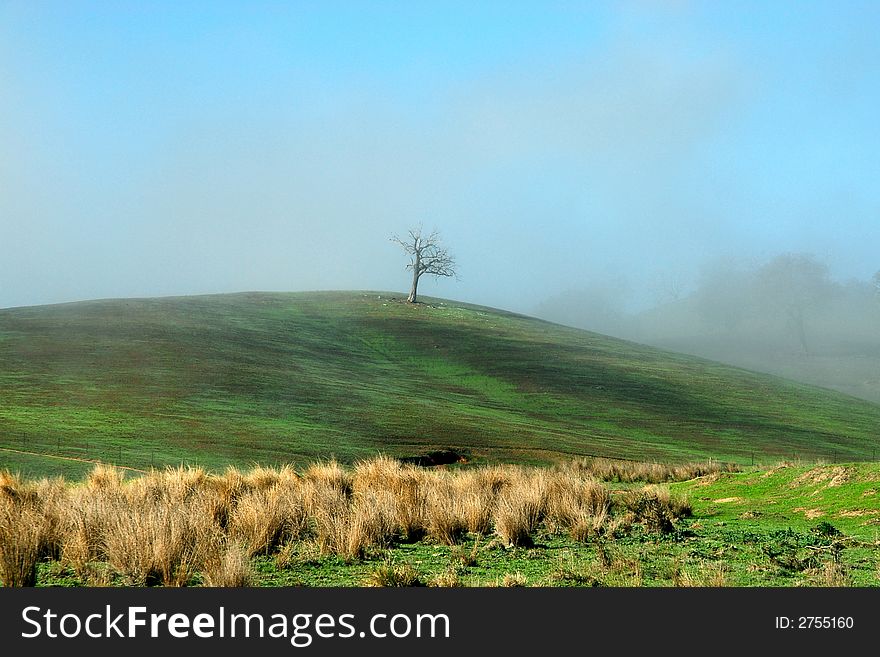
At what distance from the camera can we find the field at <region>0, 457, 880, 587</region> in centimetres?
886

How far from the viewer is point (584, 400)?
178 ft

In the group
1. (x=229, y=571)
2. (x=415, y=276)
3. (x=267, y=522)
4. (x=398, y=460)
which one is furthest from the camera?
(x=415, y=276)

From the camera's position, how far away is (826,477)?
18.2 m

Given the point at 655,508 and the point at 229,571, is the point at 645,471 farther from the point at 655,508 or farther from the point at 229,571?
the point at 229,571

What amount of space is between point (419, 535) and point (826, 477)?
11202 millimetres

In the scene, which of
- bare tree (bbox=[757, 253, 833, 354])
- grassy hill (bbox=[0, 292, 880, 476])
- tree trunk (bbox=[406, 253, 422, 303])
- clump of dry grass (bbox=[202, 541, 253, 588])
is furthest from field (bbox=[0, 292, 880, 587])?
bare tree (bbox=[757, 253, 833, 354])

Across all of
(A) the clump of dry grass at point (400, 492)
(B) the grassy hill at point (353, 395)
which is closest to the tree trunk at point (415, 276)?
(B) the grassy hill at point (353, 395)

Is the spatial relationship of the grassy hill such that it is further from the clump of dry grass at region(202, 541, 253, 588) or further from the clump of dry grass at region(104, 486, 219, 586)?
the clump of dry grass at region(202, 541, 253, 588)

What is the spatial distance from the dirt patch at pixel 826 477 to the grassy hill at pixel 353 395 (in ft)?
42.5

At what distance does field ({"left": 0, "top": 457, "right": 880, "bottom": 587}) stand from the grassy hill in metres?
10.6

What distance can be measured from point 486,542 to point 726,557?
3.51 metres

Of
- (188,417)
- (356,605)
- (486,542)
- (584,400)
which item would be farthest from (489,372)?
(356,605)

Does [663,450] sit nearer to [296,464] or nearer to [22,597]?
[296,464]

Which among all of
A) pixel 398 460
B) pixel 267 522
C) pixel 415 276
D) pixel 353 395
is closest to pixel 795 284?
pixel 415 276
